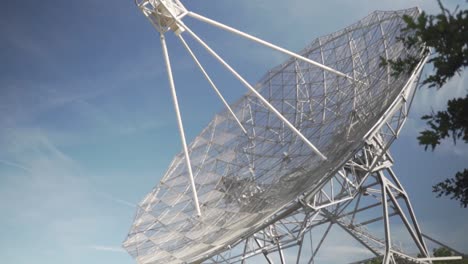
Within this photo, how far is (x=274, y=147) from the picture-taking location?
1081 inches

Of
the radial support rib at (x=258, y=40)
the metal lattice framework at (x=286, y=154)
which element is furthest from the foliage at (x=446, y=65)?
Result: the radial support rib at (x=258, y=40)

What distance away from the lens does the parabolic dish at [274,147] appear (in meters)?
21.3

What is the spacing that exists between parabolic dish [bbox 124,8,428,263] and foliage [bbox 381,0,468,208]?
786 centimetres

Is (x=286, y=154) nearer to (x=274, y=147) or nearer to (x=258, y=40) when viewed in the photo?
(x=274, y=147)

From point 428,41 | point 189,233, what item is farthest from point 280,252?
point 428,41

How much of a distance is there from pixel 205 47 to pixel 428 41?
1589cm

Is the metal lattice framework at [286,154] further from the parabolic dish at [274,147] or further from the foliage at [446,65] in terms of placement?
the foliage at [446,65]

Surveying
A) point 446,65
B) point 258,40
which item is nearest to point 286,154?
point 258,40

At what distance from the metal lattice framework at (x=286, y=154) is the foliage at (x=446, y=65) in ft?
24.5

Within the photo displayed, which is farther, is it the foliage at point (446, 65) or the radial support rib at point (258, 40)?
the radial support rib at point (258, 40)

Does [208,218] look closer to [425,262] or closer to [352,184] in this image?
[352,184]

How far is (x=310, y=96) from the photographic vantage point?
93.4ft

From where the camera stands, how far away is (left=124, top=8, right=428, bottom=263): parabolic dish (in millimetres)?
21344

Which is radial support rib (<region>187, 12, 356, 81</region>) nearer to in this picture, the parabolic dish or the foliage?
the parabolic dish
